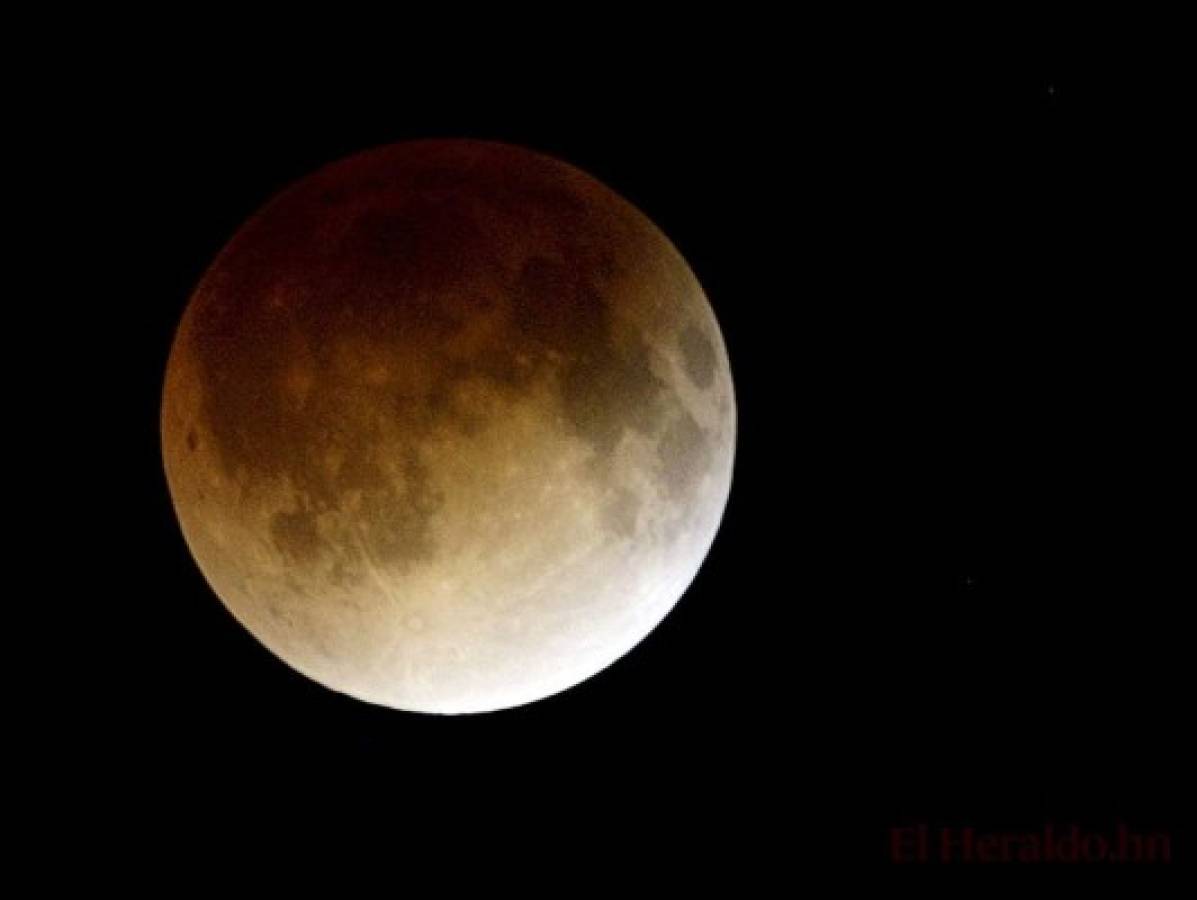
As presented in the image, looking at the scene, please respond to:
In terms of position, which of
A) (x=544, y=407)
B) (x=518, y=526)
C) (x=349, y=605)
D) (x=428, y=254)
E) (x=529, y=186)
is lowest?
(x=349, y=605)

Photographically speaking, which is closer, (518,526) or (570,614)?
(518,526)

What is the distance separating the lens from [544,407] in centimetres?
286

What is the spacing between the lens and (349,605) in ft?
9.98

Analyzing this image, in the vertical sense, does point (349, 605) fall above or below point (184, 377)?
below

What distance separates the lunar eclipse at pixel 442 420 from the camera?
2.82 meters

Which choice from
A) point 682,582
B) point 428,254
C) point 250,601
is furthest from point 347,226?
point 682,582

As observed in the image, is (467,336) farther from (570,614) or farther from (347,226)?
(570,614)

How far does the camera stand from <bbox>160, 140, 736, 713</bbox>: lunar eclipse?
282cm

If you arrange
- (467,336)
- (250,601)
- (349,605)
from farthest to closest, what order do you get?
(250,601) < (349,605) < (467,336)

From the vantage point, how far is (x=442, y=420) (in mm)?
2789

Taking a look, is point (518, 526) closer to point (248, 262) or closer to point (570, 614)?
point (570, 614)

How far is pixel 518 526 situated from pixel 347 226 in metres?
1.07

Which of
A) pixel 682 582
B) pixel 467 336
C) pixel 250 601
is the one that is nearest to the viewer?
pixel 467 336

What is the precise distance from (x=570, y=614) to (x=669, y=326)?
101 cm
